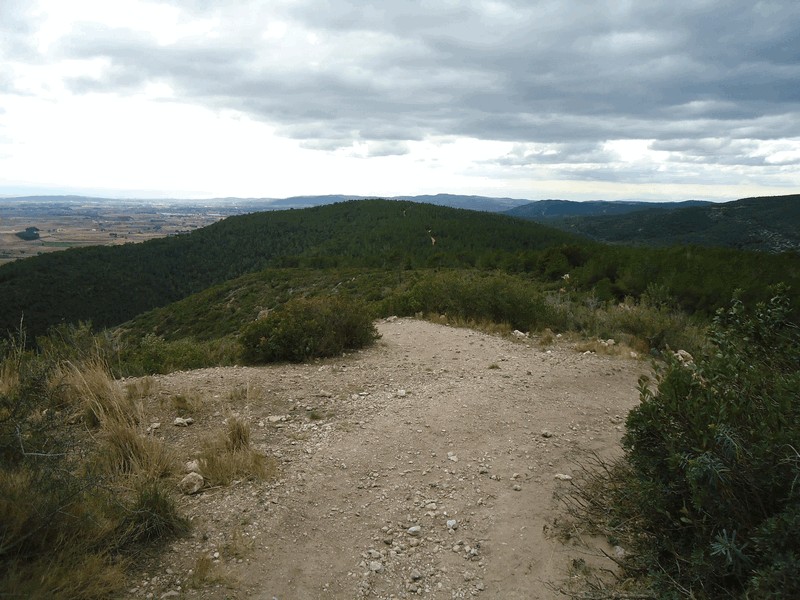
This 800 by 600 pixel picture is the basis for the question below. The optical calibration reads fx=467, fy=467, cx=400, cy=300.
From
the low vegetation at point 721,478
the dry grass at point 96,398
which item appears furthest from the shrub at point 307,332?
the low vegetation at point 721,478

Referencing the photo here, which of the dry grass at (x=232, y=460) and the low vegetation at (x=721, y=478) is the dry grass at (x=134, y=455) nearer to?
the dry grass at (x=232, y=460)

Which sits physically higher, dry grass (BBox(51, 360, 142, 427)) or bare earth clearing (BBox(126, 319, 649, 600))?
dry grass (BBox(51, 360, 142, 427))

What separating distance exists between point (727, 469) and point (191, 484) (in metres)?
3.76

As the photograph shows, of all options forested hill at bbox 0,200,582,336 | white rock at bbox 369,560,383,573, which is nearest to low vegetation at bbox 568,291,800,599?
white rock at bbox 369,560,383,573

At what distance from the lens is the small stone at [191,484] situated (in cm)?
380

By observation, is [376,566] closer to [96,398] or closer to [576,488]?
[576,488]

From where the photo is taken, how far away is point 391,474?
4234mm

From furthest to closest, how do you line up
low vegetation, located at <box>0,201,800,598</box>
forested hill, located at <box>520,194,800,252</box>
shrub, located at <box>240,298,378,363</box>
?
forested hill, located at <box>520,194,800,252</box>, shrub, located at <box>240,298,378,363</box>, low vegetation, located at <box>0,201,800,598</box>

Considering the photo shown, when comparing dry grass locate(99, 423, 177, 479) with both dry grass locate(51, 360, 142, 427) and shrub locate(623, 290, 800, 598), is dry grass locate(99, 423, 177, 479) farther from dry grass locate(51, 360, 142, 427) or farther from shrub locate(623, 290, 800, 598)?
shrub locate(623, 290, 800, 598)

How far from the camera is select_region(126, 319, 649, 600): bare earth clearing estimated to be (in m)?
3.01

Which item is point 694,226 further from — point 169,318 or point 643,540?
point 643,540

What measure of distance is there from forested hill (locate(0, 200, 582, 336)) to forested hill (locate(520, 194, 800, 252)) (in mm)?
35301

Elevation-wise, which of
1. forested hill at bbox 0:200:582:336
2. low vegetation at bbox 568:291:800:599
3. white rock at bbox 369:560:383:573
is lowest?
forested hill at bbox 0:200:582:336

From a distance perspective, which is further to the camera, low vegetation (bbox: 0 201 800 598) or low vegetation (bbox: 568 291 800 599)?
low vegetation (bbox: 0 201 800 598)
